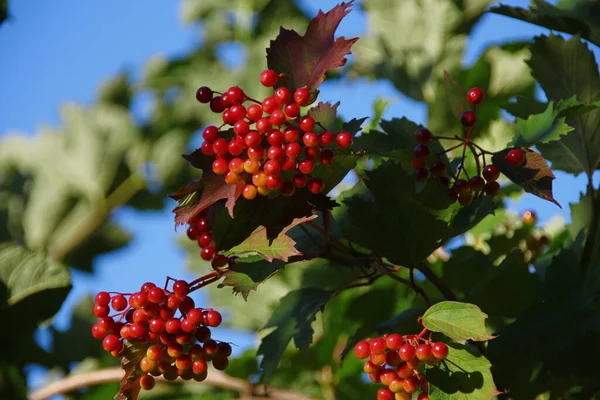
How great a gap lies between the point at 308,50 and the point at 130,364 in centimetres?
42

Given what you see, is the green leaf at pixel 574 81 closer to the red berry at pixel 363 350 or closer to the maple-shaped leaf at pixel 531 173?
the maple-shaped leaf at pixel 531 173

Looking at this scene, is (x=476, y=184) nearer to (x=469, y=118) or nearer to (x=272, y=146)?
(x=469, y=118)

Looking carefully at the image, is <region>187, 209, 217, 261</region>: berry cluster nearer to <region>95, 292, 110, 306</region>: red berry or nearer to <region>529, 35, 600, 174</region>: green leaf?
<region>95, 292, 110, 306</region>: red berry

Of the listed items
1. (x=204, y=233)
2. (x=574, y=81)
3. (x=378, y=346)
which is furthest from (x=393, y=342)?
(x=574, y=81)

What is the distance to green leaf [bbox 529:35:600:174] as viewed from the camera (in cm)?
119

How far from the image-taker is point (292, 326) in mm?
1131

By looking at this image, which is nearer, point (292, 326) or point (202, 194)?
point (202, 194)

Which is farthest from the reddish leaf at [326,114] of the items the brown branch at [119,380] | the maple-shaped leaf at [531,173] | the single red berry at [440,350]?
the brown branch at [119,380]

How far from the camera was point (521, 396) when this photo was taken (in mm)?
1100

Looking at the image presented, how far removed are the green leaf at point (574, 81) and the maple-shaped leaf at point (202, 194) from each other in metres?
0.54

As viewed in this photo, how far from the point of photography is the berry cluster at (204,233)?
3.39 ft

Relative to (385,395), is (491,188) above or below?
above

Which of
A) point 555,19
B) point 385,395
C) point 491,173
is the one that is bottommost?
point 385,395

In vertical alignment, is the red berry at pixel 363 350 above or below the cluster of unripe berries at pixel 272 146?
below
